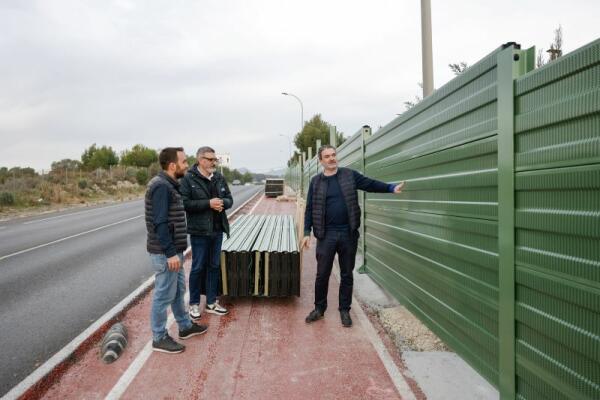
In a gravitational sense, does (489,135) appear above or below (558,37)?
below

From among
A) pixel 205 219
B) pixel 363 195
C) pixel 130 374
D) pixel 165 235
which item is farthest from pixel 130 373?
pixel 363 195

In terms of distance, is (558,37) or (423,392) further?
(558,37)

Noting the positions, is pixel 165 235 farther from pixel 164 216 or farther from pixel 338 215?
pixel 338 215

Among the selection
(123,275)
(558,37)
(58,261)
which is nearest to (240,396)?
(123,275)

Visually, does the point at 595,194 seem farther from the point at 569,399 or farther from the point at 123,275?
the point at 123,275

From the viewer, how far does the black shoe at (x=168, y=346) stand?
398 centimetres

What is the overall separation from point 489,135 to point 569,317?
52.2 inches

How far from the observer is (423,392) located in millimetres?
3205

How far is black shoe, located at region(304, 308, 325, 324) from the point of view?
4812mm

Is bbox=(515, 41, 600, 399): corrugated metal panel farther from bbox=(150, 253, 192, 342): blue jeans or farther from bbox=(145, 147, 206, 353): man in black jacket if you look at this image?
bbox=(150, 253, 192, 342): blue jeans

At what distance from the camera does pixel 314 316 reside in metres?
4.85

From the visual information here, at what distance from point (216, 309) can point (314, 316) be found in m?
1.28

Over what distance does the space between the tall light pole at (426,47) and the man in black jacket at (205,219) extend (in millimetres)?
3832

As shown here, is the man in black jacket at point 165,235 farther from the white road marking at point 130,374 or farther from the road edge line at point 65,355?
the road edge line at point 65,355
